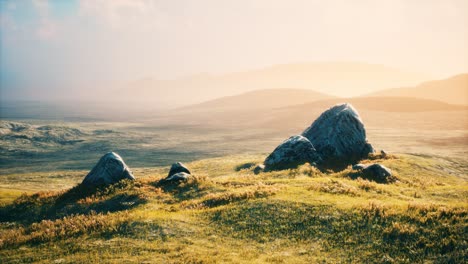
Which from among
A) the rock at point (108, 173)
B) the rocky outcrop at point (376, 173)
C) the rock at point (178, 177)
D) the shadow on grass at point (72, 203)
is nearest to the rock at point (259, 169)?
the rock at point (178, 177)

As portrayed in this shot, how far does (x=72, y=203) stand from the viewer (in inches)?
1203

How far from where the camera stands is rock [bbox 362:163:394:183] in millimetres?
32875

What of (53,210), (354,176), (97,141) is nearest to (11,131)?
(97,141)

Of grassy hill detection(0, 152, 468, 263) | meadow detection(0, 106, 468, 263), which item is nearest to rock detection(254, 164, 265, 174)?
meadow detection(0, 106, 468, 263)

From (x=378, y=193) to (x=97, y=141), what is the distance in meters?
173

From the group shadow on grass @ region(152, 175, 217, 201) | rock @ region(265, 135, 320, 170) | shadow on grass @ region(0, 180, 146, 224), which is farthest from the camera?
rock @ region(265, 135, 320, 170)

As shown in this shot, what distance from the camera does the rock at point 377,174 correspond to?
3288 cm

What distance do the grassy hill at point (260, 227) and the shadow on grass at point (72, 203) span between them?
18 cm

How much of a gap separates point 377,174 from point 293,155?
10.7 meters

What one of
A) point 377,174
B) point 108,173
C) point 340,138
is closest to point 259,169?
point 340,138

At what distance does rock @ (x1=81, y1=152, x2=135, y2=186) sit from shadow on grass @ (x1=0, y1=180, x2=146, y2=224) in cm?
103

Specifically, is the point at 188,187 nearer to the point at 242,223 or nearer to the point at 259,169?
the point at 242,223

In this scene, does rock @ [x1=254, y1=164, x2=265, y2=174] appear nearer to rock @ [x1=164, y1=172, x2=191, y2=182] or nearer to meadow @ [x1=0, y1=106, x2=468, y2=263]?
meadow @ [x1=0, y1=106, x2=468, y2=263]

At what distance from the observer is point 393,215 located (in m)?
18.5
